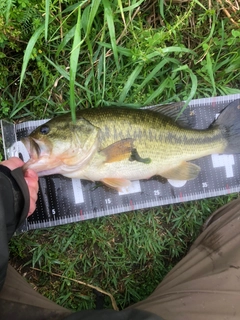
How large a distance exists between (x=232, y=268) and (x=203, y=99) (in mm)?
1427

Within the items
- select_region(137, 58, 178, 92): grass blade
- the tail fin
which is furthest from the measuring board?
select_region(137, 58, 178, 92): grass blade

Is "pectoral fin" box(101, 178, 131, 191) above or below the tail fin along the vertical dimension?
below

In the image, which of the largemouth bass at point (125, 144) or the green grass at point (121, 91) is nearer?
the largemouth bass at point (125, 144)

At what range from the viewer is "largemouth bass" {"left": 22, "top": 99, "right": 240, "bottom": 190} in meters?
2.67

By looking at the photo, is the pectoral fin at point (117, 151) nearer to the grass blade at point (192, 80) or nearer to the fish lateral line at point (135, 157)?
the fish lateral line at point (135, 157)

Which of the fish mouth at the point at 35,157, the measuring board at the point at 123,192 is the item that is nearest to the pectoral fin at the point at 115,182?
the measuring board at the point at 123,192

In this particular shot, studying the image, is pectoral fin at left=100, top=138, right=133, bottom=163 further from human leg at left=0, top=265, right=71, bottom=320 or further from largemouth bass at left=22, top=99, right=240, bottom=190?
human leg at left=0, top=265, right=71, bottom=320

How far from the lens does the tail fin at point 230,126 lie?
306 cm

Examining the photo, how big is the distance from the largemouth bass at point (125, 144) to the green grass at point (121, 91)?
275 millimetres

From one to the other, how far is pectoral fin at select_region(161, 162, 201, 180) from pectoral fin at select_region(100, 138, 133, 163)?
43 cm

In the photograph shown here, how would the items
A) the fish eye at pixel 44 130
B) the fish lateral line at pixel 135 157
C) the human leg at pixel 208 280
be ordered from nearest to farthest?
the human leg at pixel 208 280 → the fish eye at pixel 44 130 → the fish lateral line at pixel 135 157

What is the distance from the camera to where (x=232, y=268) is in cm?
273

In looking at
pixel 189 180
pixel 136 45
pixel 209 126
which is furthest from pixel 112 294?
pixel 136 45

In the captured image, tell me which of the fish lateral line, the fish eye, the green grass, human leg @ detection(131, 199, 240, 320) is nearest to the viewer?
human leg @ detection(131, 199, 240, 320)
